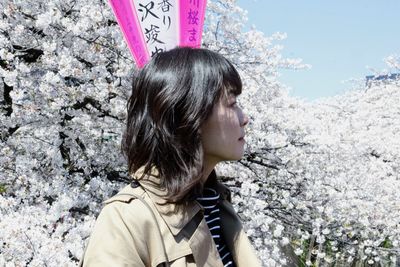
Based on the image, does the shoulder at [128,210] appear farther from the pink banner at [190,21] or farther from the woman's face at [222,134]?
the pink banner at [190,21]

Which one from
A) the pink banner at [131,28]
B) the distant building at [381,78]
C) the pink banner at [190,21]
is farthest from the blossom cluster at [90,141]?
the distant building at [381,78]

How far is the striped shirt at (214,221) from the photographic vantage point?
1.51 metres

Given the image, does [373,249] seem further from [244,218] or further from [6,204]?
[6,204]

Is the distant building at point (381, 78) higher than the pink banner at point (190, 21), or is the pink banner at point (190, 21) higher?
the pink banner at point (190, 21)

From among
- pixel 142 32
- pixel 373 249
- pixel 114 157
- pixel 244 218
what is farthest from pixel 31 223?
pixel 373 249

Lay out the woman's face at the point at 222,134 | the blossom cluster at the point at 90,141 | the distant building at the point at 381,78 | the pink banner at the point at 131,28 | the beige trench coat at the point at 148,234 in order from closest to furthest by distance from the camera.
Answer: the beige trench coat at the point at 148,234
the woman's face at the point at 222,134
the pink banner at the point at 131,28
the blossom cluster at the point at 90,141
the distant building at the point at 381,78

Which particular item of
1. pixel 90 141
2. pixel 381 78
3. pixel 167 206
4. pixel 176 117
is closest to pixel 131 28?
pixel 176 117

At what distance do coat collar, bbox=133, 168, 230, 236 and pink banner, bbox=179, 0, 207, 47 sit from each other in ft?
5.22

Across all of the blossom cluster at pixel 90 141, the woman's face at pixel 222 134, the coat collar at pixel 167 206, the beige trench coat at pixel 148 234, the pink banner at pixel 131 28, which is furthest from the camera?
the blossom cluster at pixel 90 141

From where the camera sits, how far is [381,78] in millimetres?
15969

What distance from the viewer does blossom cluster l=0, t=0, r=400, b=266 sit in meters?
3.36

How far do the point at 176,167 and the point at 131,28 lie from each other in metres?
1.64

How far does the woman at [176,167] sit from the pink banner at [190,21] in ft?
4.63

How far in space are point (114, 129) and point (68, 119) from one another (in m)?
0.49
